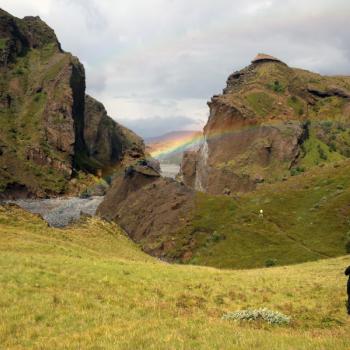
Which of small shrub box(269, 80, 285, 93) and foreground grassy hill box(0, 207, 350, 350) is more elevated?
small shrub box(269, 80, 285, 93)

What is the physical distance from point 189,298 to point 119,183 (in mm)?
80746

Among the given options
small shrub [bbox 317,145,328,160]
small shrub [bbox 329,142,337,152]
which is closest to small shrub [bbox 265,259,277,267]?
small shrub [bbox 317,145,328,160]

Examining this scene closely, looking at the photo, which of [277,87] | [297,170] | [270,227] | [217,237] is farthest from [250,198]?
[277,87]

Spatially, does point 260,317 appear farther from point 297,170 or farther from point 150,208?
point 297,170

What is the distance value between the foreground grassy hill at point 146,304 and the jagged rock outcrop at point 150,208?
3102 cm

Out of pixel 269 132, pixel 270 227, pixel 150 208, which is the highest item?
pixel 269 132

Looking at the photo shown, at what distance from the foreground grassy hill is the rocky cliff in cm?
10939

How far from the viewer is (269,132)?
16100 centimetres

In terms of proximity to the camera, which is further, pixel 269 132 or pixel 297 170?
pixel 269 132

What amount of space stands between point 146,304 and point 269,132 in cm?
14339

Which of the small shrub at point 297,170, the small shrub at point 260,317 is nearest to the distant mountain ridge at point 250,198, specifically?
the small shrub at point 297,170

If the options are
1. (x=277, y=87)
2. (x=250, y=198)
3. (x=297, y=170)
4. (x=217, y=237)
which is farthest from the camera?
(x=277, y=87)

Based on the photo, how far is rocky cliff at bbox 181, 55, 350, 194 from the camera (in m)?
153

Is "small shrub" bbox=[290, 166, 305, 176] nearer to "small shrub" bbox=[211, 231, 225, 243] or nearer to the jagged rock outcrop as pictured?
the jagged rock outcrop
